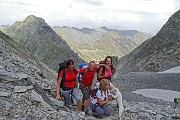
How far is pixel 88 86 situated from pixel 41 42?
6573cm

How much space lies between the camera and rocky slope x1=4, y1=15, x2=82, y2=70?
253 feet

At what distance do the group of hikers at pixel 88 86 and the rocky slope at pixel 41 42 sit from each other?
60761 mm

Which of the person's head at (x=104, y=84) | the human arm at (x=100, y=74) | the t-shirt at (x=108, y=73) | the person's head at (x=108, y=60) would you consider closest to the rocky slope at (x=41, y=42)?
the t-shirt at (x=108, y=73)

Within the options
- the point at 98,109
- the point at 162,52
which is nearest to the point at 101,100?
the point at 98,109

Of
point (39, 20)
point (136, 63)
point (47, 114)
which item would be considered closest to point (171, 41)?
point (136, 63)

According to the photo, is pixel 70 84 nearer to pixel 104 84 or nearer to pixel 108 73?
pixel 104 84

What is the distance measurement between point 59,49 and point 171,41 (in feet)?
85.9

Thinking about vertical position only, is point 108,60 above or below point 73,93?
above

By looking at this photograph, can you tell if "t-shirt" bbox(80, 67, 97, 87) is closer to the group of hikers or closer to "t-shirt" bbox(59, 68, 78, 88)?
the group of hikers

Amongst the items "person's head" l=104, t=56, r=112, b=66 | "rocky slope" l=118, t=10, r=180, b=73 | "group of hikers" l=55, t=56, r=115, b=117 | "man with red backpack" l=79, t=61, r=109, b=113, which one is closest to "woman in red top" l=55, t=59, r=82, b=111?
"group of hikers" l=55, t=56, r=115, b=117

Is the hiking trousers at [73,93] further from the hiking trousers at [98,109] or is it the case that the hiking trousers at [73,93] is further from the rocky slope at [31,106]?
the hiking trousers at [98,109]

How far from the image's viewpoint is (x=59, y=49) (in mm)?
78188

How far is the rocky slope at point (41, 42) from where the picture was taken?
253 ft

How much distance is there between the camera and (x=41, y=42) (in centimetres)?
7875
